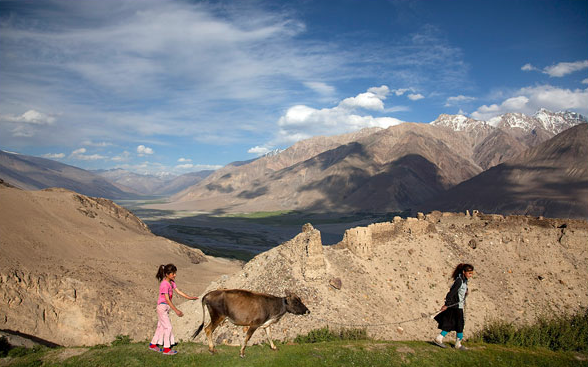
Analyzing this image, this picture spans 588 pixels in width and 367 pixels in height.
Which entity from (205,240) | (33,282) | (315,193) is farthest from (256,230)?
(33,282)

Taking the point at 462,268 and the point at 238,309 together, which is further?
the point at 462,268

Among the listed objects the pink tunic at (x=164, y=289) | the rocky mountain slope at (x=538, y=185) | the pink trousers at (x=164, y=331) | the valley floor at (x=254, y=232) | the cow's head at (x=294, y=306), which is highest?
the rocky mountain slope at (x=538, y=185)

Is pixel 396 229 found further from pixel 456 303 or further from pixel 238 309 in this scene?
pixel 238 309

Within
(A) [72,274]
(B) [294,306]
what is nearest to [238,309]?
(B) [294,306]

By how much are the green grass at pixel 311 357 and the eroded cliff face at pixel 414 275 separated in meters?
5.86

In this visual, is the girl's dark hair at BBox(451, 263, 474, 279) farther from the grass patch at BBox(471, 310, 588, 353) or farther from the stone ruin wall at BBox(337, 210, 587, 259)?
the stone ruin wall at BBox(337, 210, 587, 259)

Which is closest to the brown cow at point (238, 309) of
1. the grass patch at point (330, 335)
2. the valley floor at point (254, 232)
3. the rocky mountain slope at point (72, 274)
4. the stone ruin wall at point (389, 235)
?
the grass patch at point (330, 335)

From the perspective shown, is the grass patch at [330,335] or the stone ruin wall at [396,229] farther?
the stone ruin wall at [396,229]

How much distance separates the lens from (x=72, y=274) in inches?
907

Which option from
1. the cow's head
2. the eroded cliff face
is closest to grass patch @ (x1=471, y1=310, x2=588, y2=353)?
the eroded cliff face

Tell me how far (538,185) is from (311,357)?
11768cm

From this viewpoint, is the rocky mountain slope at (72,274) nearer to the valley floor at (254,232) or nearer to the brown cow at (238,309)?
the brown cow at (238,309)

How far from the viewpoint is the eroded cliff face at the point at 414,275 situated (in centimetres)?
1689

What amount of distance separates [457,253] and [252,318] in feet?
60.4
